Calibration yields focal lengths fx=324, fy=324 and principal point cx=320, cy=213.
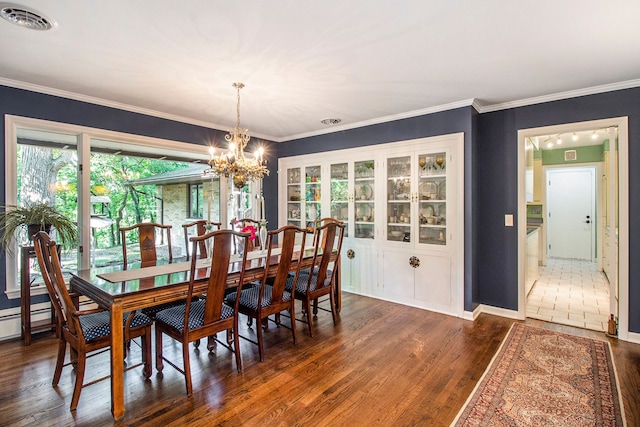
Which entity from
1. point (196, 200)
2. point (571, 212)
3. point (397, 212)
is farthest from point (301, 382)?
point (571, 212)

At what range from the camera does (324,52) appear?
98.8 inches

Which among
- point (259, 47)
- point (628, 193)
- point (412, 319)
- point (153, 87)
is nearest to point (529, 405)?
point (412, 319)

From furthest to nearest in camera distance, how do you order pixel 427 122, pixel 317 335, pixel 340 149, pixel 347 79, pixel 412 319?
pixel 340 149 → pixel 427 122 → pixel 412 319 → pixel 317 335 → pixel 347 79

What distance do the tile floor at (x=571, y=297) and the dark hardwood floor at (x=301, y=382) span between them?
17.8 inches

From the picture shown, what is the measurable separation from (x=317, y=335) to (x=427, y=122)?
2.84 metres

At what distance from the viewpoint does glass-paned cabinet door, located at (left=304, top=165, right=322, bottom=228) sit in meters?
5.24

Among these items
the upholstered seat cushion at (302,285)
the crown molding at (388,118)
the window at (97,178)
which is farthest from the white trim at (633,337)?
the window at (97,178)

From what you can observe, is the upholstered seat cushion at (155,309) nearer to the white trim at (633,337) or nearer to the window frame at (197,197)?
the window frame at (197,197)

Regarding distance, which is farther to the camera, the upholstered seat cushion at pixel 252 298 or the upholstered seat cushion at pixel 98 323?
the upholstered seat cushion at pixel 252 298

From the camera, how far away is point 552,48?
246cm

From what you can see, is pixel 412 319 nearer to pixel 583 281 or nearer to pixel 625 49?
pixel 625 49

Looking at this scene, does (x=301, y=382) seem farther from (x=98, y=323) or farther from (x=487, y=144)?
(x=487, y=144)

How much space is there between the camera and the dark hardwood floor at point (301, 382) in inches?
80.1

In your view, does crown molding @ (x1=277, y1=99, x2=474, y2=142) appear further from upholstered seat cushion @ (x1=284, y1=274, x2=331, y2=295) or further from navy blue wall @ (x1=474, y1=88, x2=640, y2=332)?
upholstered seat cushion @ (x1=284, y1=274, x2=331, y2=295)
